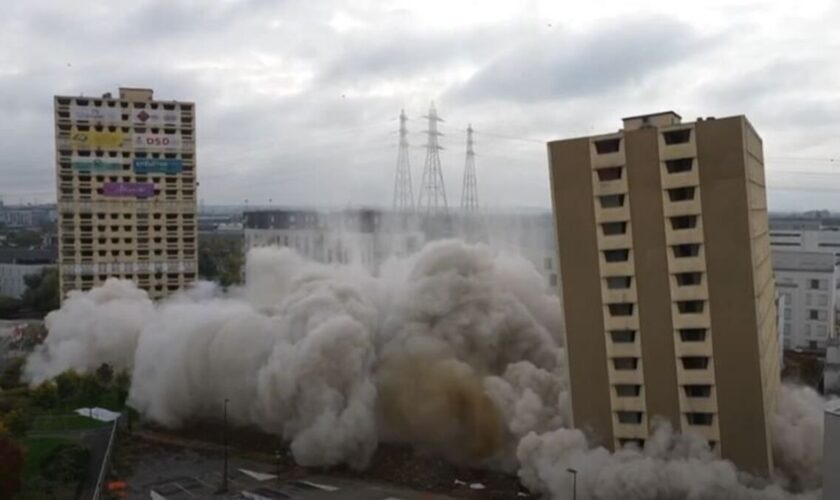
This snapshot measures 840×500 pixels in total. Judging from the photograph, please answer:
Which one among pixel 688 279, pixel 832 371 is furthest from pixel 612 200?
pixel 832 371

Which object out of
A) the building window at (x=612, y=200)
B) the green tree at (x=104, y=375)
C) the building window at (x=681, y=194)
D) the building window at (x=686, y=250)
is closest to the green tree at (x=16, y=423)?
the green tree at (x=104, y=375)

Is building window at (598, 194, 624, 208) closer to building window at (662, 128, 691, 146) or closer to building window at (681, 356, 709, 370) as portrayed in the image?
building window at (662, 128, 691, 146)

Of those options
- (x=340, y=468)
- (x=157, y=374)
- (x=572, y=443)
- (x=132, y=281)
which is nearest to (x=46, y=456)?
(x=157, y=374)

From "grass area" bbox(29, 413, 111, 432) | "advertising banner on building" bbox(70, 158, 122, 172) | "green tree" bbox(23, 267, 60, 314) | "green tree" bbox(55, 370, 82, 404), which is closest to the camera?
"grass area" bbox(29, 413, 111, 432)

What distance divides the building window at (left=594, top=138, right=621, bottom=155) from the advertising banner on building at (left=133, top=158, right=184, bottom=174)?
21.4m

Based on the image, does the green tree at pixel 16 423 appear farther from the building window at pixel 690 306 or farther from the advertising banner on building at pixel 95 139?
the building window at pixel 690 306

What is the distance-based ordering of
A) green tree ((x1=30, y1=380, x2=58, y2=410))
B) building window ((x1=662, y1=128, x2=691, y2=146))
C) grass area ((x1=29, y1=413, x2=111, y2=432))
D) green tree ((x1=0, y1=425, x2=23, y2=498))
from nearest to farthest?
building window ((x1=662, y1=128, x2=691, y2=146)) < green tree ((x1=0, y1=425, x2=23, y2=498)) < grass area ((x1=29, y1=413, x2=111, y2=432)) < green tree ((x1=30, y1=380, x2=58, y2=410))

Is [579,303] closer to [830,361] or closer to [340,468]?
[340,468]

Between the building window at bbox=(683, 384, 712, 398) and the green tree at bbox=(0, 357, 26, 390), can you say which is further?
the green tree at bbox=(0, 357, 26, 390)

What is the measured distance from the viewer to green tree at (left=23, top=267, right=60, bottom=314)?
42.7 meters

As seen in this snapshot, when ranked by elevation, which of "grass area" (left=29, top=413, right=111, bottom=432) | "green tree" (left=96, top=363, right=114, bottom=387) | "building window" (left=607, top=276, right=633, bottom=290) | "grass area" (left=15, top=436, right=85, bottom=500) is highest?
"building window" (left=607, top=276, right=633, bottom=290)

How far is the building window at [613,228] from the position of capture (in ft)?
50.6

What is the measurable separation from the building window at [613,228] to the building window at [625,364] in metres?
2.42

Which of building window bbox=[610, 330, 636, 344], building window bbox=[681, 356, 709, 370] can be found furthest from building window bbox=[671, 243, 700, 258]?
building window bbox=[681, 356, 709, 370]
